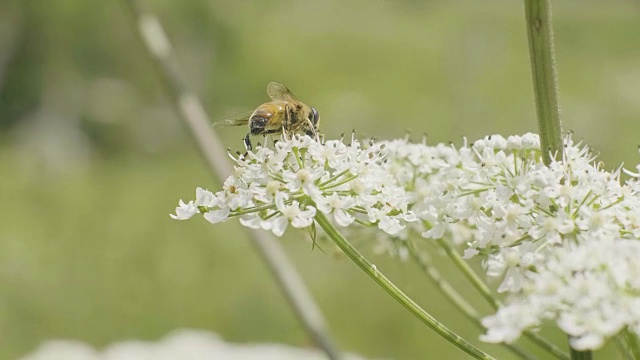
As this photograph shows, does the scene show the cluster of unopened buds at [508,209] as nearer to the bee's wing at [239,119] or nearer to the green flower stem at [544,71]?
the green flower stem at [544,71]

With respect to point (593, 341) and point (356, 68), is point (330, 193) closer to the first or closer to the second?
point (593, 341)

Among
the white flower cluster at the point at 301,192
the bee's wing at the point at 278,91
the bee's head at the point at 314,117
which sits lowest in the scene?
the white flower cluster at the point at 301,192

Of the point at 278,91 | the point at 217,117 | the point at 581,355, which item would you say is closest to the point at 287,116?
the point at 278,91

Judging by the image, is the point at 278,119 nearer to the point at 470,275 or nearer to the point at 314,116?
the point at 314,116

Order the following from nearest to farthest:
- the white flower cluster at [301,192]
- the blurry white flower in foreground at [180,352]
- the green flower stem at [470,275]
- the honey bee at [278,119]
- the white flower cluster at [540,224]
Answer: the white flower cluster at [540,224], the white flower cluster at [301,192], the green flower stem at [470,275], the honey bee at [278,119], the blurry white flower in foreground at [180,352]

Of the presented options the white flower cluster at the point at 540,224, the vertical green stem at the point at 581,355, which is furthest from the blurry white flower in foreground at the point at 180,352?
the vertical green stem at the point at 581,355

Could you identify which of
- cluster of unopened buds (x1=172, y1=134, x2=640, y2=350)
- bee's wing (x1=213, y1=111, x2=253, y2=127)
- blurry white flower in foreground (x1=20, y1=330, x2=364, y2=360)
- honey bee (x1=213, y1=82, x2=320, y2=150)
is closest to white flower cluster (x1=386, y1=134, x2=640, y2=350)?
cluster of unopened buds (x1=172, y1=134, x2=640, y2=350)
